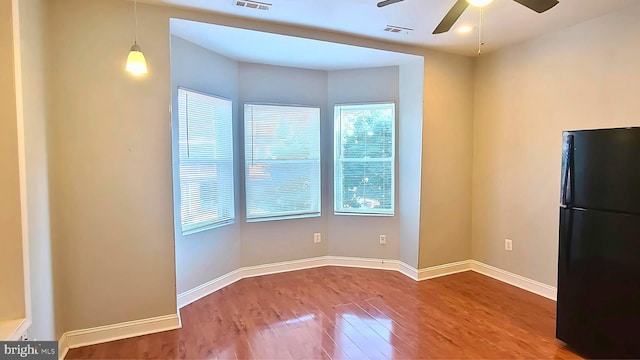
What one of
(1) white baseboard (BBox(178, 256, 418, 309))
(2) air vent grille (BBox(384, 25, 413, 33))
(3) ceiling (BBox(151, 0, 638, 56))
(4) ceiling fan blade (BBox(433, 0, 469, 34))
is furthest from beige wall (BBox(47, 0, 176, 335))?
(4) ceiling fan blade (BBox(433, 0, 469, 34))

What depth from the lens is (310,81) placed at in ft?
13.9

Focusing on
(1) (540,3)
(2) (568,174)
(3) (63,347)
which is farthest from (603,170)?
(3) (63,347)

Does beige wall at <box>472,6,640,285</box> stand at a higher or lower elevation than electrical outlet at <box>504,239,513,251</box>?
higher

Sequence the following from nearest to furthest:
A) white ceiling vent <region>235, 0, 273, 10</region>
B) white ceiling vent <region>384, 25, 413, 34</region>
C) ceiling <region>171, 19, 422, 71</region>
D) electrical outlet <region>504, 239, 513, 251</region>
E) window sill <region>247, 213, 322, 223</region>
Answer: white ceiling vent <region>235, 0, 273, 10</region>
ceiling <region>171, 19, 422, 71</region>
white ceiling vent <region>384, 25, 413, 34</region>
electrical outlet <region>504, 239, 513, 251</region>
window sill <region>247, 213, 322, 223</region>

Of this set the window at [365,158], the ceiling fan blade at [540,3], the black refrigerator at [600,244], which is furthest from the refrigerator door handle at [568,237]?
the window at [365,158]

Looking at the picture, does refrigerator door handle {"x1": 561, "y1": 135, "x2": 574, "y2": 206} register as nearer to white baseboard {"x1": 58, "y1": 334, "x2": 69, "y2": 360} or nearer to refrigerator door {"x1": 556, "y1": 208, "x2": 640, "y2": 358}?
refrigerator door {"x1": 556, "y1": 208, "x2": 640, "y2": 358}

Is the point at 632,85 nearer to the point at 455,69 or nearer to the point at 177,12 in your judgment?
the point at 455,69

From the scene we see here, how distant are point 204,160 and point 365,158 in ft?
6.40

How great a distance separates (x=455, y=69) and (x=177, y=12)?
3037 millimetres

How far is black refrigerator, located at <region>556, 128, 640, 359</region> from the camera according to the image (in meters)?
2.08

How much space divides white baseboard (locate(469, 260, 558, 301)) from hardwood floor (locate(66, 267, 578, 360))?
0.33ft

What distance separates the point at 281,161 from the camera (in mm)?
4125

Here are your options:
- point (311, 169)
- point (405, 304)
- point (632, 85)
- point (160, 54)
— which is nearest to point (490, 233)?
point (405, 304)

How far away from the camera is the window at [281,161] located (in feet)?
13.1
